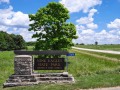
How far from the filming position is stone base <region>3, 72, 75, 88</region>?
18250 millimetres

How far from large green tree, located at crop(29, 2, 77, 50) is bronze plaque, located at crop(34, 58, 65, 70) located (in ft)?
85.2

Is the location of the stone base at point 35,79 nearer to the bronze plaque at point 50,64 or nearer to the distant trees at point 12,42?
the bronze plaque at point 50,64

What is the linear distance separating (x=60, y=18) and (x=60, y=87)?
101ft

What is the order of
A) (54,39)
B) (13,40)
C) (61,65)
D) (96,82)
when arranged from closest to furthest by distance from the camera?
(96,82)
(61,65)
(54,39)
(13,40)

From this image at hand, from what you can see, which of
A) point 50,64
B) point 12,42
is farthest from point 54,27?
point 12,42

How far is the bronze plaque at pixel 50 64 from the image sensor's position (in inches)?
792

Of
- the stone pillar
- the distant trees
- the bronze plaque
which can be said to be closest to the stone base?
the stone pillar

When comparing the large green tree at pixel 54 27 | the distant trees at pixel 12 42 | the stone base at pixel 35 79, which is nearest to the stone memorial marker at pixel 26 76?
the stone base at pixel 35 79

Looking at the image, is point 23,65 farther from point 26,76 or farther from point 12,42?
point 12,42

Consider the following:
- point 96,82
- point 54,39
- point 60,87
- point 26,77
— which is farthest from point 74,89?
point 54,39

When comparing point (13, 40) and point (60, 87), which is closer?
point (60, 87)

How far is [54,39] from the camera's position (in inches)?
1813

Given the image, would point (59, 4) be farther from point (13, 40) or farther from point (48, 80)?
point (13, 40)

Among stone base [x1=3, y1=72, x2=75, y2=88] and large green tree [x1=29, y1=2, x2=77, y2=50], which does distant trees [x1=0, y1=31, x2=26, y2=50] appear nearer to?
large green tree [x1=29, y1=2, x2=77, y2=50]
